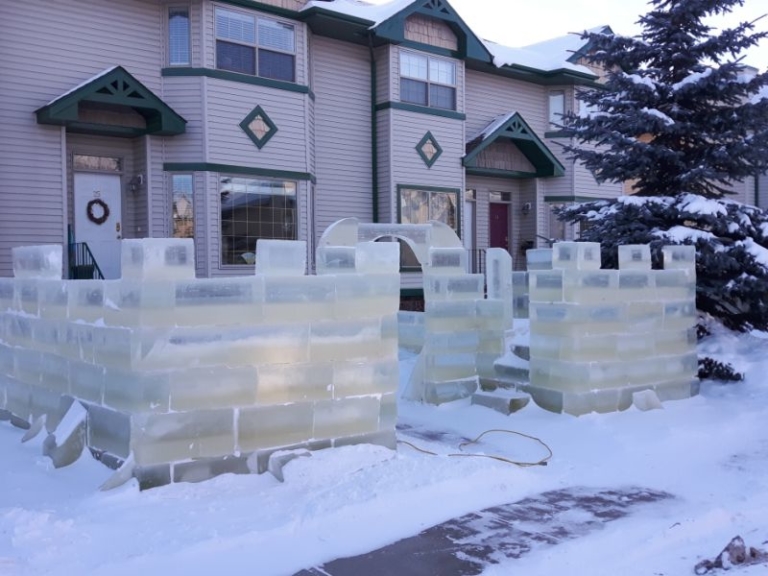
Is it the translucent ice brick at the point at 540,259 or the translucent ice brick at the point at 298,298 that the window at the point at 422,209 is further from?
the translucent ice brick at the point at 298,298

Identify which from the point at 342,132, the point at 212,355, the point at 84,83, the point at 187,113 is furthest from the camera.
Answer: the point at 342,132

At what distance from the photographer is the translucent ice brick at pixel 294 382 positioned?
6.03m

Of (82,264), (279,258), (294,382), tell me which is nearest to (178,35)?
(82,264)

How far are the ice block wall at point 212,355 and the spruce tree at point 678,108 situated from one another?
663 centimetres

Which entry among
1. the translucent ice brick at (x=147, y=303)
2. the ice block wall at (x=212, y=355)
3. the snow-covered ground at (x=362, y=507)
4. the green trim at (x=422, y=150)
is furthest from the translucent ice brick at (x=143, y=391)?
the green trim at (x=422, y=150)

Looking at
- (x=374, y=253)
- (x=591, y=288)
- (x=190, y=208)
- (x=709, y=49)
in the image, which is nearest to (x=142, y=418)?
(x=374, y=253)

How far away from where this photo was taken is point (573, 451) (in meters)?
7.39

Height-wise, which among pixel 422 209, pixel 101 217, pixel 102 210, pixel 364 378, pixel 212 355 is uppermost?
pixel 422 209

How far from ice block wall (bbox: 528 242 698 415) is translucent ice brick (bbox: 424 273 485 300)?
0.76 metres

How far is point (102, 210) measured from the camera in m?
14.3

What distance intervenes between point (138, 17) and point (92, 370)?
33.5 ft

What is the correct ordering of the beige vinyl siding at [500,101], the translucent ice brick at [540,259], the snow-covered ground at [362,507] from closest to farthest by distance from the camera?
the snow-covered ground at [362,507] < the translucent ice brick at [540,259] < the beige vinyl siding at [500,101]

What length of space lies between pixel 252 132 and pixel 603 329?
28.8ft

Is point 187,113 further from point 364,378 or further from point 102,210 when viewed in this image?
point 364,378
